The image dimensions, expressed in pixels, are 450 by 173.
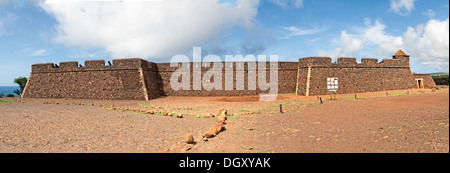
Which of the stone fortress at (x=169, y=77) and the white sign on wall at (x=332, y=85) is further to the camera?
the white sign on wall at (x=332, y=85)

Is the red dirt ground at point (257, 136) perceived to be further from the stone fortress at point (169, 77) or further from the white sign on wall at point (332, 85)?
the white sign on wall at point (332, 85)

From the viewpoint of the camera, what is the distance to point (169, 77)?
957 inches

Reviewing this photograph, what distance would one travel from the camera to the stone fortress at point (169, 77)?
21.1 metres

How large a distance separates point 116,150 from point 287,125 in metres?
5.51

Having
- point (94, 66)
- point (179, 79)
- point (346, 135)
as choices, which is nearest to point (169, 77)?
point (179, 79)

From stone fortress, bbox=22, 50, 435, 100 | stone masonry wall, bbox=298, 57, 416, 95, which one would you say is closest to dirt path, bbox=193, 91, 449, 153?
stone masonry wall, bbox=298, 57, 416, 95

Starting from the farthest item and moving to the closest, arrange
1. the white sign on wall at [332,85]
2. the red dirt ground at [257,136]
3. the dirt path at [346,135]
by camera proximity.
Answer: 1. the white sign on wall at [332,85]
2. the red dirt ground at [257,136]
3. the dirt path at [346,135]

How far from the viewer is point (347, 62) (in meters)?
21.9

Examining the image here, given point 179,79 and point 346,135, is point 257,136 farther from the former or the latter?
point 179,79

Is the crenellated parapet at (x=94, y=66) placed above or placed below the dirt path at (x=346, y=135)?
above

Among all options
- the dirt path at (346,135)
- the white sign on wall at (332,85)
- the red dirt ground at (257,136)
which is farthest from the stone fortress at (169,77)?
the dirt path at (346,135)

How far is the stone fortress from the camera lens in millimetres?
21116
